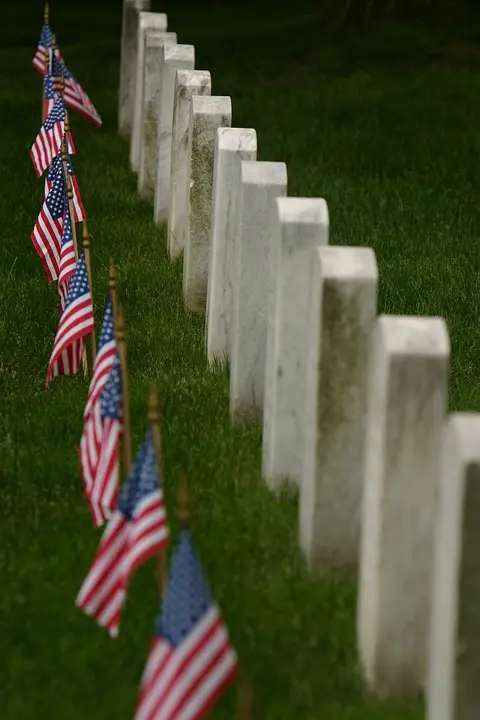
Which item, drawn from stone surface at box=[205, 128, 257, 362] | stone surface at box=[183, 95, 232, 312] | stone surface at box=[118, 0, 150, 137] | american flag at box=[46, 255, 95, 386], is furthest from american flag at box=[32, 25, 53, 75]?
american flag at box=[46, 255, 95, 386]

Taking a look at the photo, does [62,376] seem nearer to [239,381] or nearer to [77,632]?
[239,381]

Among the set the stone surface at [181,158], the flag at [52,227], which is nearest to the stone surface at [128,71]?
the stone surface at [181,158]

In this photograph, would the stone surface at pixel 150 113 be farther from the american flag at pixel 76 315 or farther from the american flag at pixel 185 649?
the american flag at pixel 185 649

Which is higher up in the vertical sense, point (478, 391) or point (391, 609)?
point (391, 609)

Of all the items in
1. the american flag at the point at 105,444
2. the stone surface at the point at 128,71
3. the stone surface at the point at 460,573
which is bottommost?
the stone surface at the point at 128,71

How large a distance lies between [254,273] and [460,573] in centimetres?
352

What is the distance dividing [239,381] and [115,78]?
1290 centimetres

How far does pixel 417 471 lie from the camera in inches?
199

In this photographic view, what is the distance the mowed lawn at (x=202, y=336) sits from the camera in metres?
5.45

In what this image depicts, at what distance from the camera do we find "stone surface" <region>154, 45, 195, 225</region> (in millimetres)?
12547

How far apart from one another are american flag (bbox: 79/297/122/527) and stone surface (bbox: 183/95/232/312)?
372 cm

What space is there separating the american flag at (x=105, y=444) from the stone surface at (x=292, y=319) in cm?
60

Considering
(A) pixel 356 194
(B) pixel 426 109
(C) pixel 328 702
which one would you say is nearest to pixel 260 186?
(C) pixel 328 702

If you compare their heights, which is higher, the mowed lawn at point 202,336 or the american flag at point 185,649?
the american flag at point 185,649
